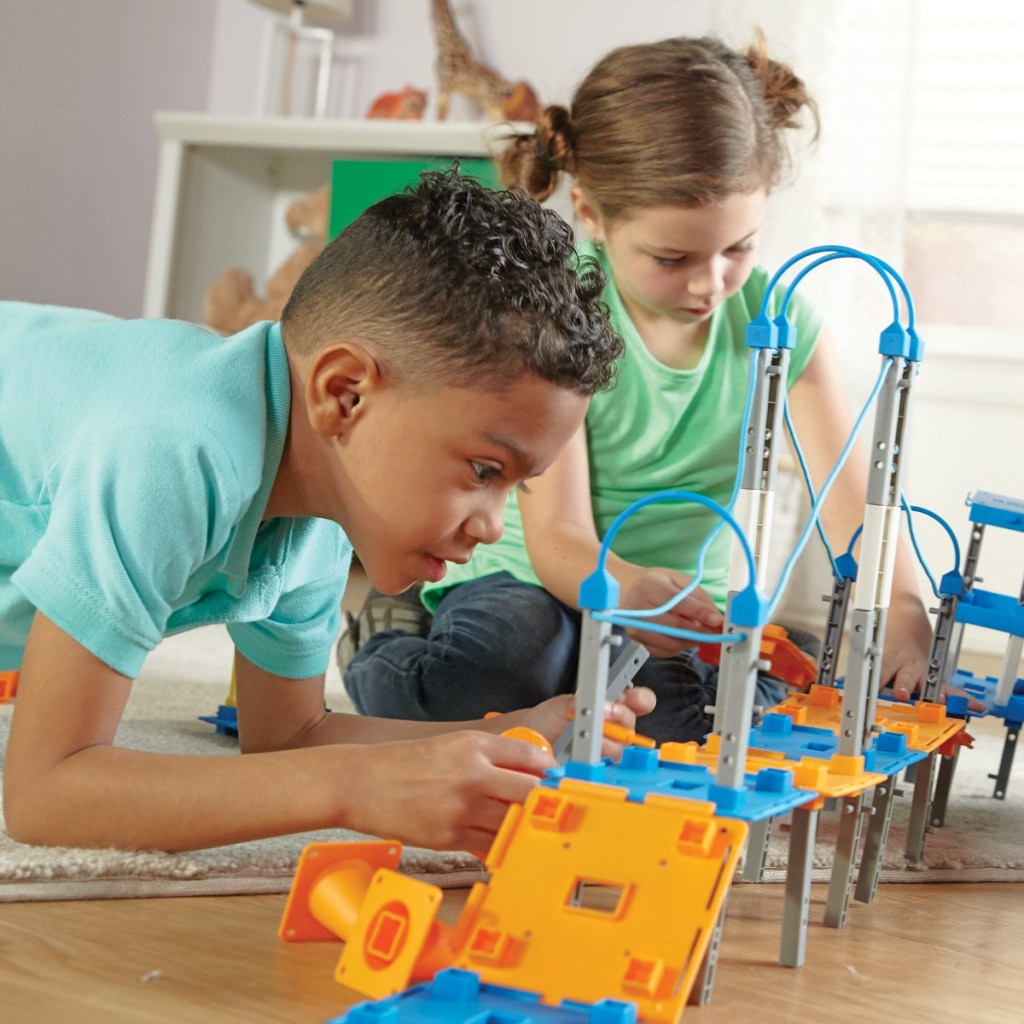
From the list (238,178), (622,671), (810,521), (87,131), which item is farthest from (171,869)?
(87,131)

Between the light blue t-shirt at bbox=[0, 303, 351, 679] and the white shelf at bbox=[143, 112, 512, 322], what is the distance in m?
1.93

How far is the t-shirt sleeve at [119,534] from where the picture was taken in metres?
0.81

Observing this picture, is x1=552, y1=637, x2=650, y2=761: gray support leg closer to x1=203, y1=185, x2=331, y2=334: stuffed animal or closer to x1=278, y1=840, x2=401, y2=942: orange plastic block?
x1=278, y1=840, x2=401, y2=942: orange plastic block

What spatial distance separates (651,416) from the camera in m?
1.55

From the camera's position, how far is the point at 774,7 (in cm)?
294

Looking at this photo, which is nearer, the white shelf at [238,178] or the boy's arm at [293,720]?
the boy's arm at [293,720]

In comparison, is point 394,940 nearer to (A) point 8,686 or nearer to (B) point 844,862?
(B) point 844,862

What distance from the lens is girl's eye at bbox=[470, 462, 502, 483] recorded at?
85 cm

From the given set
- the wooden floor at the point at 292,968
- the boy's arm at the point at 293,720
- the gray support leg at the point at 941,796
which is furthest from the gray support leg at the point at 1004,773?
the boy's arm at the point at 293,720

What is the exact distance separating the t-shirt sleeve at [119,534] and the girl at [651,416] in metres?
0.46

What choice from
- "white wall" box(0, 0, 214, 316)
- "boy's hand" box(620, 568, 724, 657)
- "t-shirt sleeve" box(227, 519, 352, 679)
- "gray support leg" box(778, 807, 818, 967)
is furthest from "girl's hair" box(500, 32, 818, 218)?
"white wall" box(0, 0, 214, 316)


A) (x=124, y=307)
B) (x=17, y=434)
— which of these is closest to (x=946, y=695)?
(x=17, y=434)

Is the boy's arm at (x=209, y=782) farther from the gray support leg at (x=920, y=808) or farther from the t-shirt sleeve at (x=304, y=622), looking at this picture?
the gray support leg at (x=920, y=808)

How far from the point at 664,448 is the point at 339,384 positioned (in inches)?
28.2
